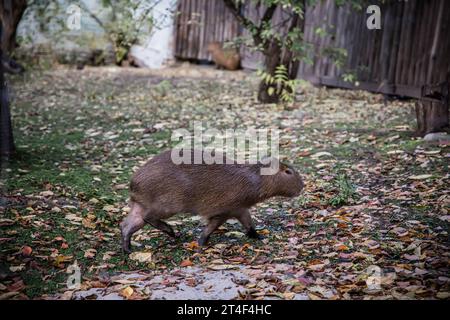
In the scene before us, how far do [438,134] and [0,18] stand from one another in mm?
10294

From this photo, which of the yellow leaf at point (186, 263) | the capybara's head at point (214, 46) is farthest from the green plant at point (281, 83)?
the yellow leaf at point (186, 263)

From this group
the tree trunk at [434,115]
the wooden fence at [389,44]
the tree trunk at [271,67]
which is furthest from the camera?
the tree trunk at [271,67]

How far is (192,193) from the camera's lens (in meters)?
4.54

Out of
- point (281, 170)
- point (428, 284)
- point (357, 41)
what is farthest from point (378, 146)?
point (357, 41)

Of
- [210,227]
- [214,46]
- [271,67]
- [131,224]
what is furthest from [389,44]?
[131,224]

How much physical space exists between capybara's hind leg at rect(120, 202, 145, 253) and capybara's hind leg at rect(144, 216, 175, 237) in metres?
0.06

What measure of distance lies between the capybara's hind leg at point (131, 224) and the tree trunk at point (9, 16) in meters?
9.66

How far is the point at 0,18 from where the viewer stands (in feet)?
42.1

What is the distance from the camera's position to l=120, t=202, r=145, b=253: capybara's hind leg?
457 cm

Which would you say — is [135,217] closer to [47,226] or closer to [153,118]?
[47,226]

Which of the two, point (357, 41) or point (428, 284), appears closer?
point (428, 284)

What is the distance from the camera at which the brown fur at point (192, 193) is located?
14.8ft

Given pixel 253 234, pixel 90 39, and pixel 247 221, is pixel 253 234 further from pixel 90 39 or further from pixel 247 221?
pixel 90 39

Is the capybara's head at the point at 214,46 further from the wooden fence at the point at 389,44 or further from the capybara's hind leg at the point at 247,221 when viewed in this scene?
the capybara's hind leg at the point at 247,221
